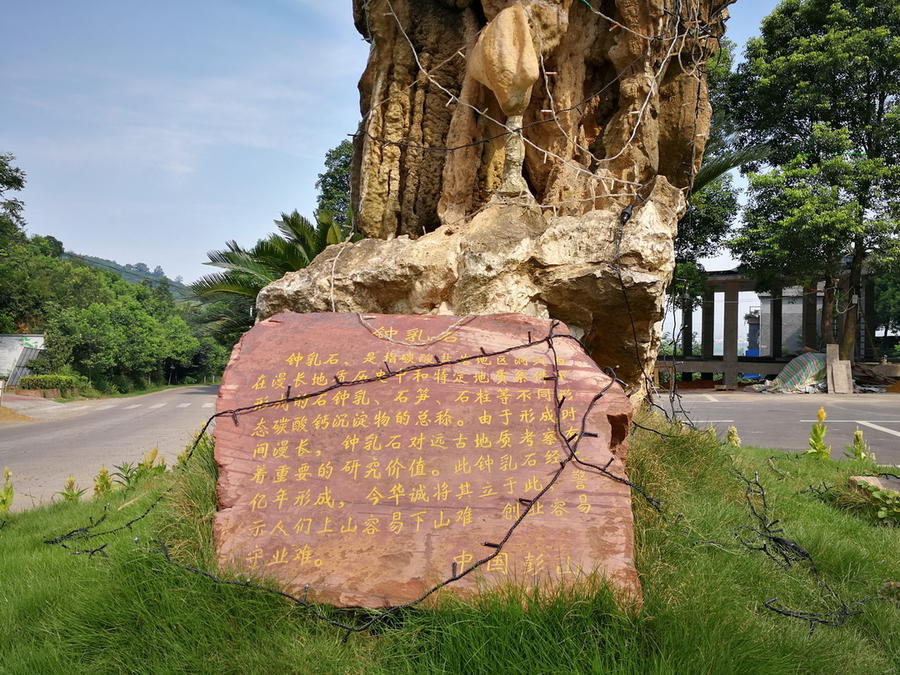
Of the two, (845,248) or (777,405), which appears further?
(845,248)

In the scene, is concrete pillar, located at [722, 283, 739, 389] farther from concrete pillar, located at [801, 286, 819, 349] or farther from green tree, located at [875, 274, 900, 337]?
green tree, located at [875, 274, 900, 337]

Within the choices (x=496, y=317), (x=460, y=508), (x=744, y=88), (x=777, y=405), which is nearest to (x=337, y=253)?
(x=496, y=317)

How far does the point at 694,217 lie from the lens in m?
14.6

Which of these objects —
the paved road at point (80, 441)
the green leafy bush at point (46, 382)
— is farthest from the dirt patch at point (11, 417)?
the green leafy bush at point (46, 382)

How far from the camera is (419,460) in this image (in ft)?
6.82

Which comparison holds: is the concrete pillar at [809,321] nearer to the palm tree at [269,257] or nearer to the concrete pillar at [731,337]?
the concrete pillar at [731,337]

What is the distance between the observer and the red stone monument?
6.06 feet

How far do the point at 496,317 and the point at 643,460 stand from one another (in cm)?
95

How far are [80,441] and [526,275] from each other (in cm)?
745

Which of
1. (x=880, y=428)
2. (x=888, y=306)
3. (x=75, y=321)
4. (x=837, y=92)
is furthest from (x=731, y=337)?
(x=75, y=321)

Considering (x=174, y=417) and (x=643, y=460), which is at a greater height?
(x=643, y=460)

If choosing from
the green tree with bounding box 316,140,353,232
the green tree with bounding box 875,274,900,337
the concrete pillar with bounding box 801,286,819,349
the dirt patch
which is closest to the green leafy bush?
the dirt patch

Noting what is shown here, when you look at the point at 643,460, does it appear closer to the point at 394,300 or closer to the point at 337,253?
the point at 394,300

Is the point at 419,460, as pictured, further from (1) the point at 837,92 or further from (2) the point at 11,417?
(1) the point at 837,92
